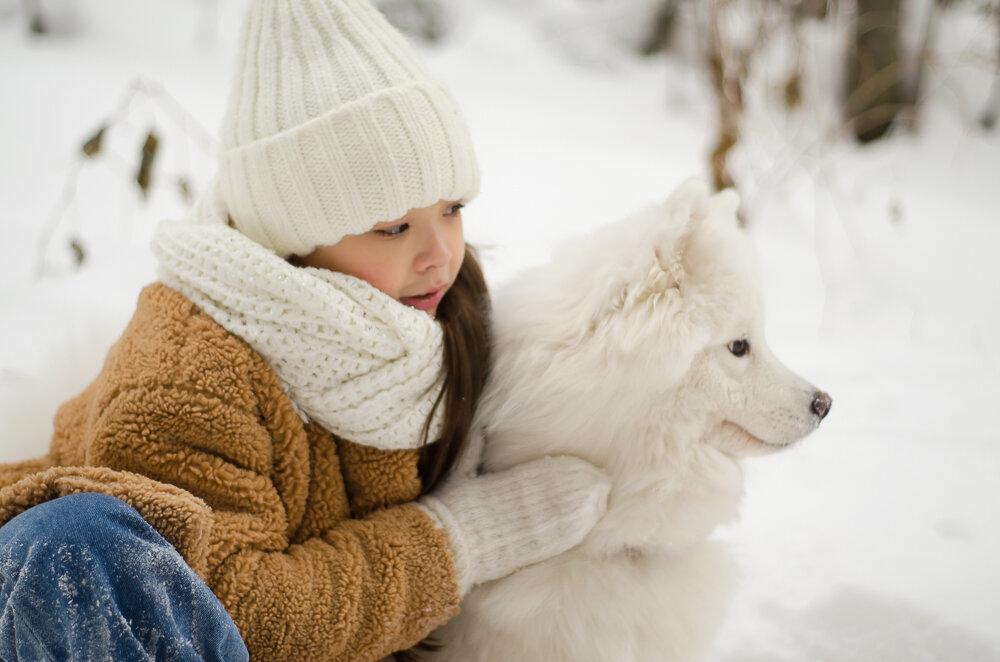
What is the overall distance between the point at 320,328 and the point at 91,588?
438 millimetres

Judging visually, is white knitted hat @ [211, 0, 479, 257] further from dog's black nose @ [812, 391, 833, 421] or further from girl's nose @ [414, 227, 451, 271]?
dog's black nose @ [812, 391, 833, 421]

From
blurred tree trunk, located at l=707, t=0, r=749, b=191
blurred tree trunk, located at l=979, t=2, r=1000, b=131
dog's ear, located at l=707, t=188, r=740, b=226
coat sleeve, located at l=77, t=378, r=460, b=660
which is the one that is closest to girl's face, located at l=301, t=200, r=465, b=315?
coat sleeve, located at l=77, t=378, r=460, b=660

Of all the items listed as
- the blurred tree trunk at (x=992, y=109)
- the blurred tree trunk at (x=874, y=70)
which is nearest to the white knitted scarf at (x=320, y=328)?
the blurred tree trunk at (x=874, y=70)

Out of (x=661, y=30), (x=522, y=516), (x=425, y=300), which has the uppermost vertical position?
(x=661, y=30)

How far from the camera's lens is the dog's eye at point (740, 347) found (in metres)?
1.17

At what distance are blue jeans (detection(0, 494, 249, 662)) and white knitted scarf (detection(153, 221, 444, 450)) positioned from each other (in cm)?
31

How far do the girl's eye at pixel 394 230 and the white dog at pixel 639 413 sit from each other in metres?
0.25

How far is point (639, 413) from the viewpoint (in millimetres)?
1138

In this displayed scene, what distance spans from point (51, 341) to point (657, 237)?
4.12ft

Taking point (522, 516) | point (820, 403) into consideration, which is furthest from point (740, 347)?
point (522, 516)

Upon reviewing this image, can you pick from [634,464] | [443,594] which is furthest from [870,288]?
[443,594]

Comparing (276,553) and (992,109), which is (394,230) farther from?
(992,109)

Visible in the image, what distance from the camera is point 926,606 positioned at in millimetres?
1596

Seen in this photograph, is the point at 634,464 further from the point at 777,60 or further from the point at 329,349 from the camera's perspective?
the point at 777,60
